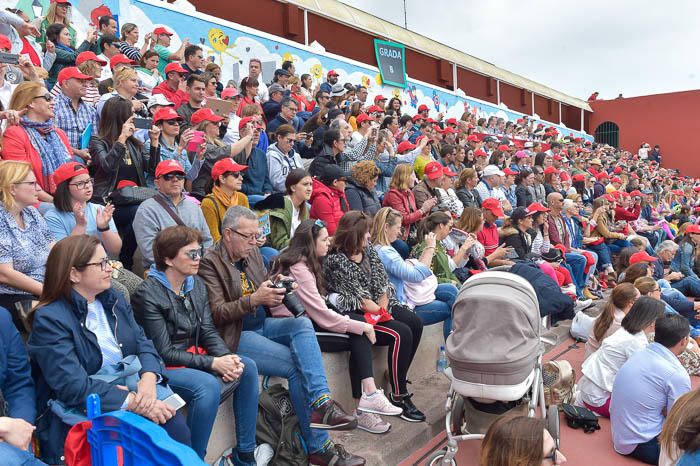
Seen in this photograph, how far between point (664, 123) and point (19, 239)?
1513 inches

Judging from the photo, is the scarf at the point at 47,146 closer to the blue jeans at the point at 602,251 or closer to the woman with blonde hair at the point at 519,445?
the woman with blonde hair at the point at 519,445

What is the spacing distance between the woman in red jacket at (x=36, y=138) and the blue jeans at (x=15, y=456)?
256 centimetres

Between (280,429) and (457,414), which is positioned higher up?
(280,429)

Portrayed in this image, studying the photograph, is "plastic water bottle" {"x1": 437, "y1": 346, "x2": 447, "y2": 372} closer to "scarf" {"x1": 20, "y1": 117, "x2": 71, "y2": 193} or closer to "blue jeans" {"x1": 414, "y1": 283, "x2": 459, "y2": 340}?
"blue jeans" {"x1": 414, "y1": 283, "x2": 459, "y2": 340}

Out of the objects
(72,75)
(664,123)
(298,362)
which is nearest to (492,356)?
(298,362)

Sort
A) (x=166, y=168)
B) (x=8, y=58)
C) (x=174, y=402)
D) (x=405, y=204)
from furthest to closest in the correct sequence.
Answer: (x=405, y=204)
(x=8, y=58)
(x=166, y=168)
(x=174, y=402)

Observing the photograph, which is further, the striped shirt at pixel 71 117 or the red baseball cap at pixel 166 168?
the striped shirt at pixel 71 117

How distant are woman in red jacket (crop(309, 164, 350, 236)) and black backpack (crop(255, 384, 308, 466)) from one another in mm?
2785

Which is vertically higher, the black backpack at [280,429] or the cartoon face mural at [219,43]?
the cartoon face mural at [219,43]

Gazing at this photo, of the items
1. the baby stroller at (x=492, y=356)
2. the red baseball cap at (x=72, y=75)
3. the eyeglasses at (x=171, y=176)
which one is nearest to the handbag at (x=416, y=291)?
the baby stroller at (x=492, y=356)

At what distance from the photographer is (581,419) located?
17.0 ft

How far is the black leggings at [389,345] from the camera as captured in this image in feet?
14.9

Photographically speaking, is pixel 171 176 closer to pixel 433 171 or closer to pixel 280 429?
pixel 280 429

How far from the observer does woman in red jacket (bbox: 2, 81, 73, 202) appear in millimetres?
4523
